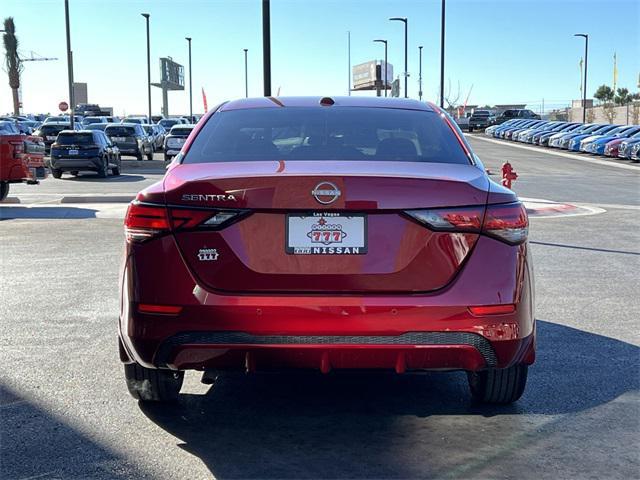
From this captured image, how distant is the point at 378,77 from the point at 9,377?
24396mm

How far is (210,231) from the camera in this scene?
12.5 feet

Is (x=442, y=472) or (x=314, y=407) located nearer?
(x=442, y=472)

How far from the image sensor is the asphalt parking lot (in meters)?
3.82

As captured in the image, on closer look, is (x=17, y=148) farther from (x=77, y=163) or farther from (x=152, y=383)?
(x=152, y=383)

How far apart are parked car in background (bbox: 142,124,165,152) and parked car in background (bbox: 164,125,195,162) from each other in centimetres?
448

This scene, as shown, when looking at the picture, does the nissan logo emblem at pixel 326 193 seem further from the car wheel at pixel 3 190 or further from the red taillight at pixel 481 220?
the car wheel at pixel 3 190

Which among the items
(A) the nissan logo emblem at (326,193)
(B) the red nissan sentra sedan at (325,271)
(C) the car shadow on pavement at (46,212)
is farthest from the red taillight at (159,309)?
(C) the car shadow on pavement at (46,212)

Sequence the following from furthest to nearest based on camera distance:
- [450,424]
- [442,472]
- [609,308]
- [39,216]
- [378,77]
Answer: [378,77] → [39,216] → [609,308] → [450,424] → [442,472]

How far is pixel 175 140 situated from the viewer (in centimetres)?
3325

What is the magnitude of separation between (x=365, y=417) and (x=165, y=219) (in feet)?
4.94

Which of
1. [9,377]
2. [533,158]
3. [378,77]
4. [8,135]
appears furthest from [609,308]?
[533,158]

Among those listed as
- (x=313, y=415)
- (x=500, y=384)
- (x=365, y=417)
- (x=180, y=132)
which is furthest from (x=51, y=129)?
(x=500, y=384)

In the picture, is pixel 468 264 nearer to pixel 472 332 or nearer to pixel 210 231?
pixel 472 332

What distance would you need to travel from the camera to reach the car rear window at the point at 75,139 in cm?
2609
